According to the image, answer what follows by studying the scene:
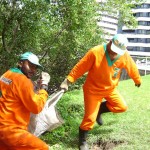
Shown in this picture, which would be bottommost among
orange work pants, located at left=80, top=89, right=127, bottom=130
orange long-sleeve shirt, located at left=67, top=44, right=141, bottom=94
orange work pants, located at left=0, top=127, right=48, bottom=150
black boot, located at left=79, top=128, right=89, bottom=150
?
black boot, located at left=79, top=128, right=89, bottom=150

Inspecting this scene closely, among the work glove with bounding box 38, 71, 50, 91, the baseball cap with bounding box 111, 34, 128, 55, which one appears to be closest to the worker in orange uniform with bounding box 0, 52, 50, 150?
the work glove with bounding box 38, 71, 50, 91

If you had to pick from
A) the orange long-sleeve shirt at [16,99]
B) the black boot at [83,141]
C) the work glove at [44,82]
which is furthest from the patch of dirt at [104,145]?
the orange long-sleeve shirt at [16,99]

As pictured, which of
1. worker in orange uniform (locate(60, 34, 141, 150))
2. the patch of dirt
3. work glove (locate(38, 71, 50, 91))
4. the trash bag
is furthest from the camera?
the patch of dirt

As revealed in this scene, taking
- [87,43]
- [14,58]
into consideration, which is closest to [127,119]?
[14,58]

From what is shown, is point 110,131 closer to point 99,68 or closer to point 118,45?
point 99,68

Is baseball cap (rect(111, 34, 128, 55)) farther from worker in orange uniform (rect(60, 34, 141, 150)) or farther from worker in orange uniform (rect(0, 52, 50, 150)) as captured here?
worker in orange uniform (rect(0, 52, 50, 150))

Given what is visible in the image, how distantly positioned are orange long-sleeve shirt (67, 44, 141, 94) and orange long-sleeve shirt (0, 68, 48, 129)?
1734mm

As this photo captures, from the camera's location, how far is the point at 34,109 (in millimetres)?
4012

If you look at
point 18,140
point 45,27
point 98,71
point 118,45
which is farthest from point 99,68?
point 45,27

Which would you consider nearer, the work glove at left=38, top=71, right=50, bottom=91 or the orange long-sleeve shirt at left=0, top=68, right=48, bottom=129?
the orange long-sleeve shirt at left=0, top=68, right=48, bottom=129

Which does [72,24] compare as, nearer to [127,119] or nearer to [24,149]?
[127,119]

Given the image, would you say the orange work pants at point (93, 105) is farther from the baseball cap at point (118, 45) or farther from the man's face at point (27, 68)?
the man's face at point (27, 68)

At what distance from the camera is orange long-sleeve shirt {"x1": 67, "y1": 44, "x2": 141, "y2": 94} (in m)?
5.63

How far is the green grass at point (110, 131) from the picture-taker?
607cm
